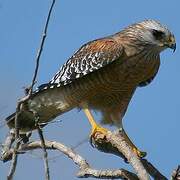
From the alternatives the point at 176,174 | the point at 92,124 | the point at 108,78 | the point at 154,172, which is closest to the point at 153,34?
the point at 108,78

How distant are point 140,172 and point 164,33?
3.86m

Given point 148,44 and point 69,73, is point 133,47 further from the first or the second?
point 69,73

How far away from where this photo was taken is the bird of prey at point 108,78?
8656mm

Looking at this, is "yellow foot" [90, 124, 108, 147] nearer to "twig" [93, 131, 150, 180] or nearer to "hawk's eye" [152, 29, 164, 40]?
"twig" [93, 131, 150, 180]

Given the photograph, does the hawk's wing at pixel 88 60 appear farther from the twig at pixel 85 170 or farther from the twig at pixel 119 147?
the twig at pixel 85 170

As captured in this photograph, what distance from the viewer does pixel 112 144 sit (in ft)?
20.4

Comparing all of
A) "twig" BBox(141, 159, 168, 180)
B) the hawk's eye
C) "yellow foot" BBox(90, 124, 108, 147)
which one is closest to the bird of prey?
the hawk's eye

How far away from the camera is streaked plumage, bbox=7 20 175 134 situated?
8.66 m

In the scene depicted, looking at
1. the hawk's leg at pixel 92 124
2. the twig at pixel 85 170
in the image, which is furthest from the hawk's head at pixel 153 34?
the twig at pixel 85 170

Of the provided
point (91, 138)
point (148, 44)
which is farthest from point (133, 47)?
point (91, 138)

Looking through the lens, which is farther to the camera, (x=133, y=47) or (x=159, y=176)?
(x=133, y=47)

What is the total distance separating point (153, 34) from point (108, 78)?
868mm

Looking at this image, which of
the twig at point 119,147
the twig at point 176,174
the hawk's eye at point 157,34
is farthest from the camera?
the hawk's eye at point 157,34

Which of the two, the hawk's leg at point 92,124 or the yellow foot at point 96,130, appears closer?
the yellow foot at point 96,130
